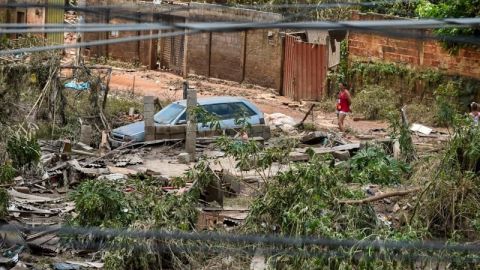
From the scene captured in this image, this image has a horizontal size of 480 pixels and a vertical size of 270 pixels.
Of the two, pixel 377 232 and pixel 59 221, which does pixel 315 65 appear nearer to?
pixel 59 221

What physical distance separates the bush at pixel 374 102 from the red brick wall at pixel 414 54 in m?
1.18

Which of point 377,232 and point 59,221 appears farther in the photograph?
point 59,221

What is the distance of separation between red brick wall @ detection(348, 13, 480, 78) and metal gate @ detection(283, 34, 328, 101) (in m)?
1.36

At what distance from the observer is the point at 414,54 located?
98.6ft

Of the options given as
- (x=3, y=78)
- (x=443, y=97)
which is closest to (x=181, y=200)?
(x=3, y=78)

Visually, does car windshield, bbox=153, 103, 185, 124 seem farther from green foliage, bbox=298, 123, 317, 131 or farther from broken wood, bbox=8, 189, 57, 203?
broken wood, bbox=8, 189, 57, 203

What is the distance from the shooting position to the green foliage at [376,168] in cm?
1756

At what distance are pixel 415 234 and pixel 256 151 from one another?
302 centimetres

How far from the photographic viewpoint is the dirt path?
98.4ft

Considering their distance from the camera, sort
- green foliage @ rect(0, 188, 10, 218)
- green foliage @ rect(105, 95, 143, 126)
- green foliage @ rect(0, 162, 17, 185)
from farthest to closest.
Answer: green foliage @ rect(105, 95, 143, 126) → green foliage @ rect(0, 162, 17, 185) → green foliage @ rect(0, 188, 10, 218)

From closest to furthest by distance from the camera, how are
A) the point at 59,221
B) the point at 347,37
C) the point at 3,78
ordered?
the point at 59,221, the point at 3,78, the point at 347,37

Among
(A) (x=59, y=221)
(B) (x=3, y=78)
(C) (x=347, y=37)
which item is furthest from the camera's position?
(C) (x=347, y=37)

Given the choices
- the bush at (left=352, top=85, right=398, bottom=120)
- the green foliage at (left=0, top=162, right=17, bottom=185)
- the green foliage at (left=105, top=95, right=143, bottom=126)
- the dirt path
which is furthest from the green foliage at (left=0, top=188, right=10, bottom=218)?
the bush at (left=352, top=85, right=398, bottom=120)

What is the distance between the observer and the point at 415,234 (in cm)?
1344
